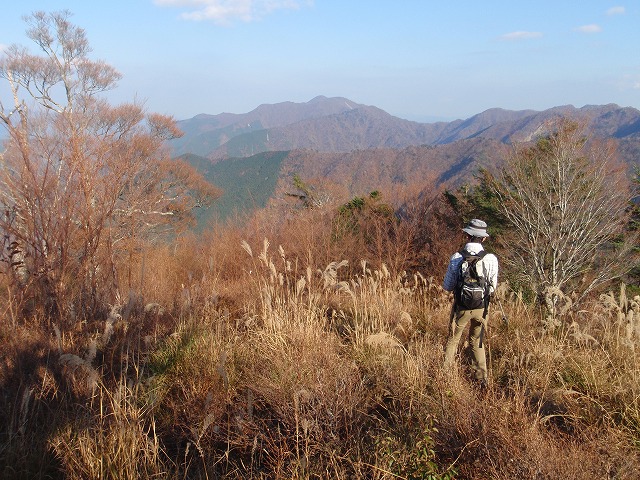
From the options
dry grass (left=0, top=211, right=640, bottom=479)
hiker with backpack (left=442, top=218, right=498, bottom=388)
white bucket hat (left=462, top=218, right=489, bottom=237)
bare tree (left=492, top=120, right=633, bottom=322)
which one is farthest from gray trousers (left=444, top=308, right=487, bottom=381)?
bare tree (left=492, top=120, right=633, bottom=322)

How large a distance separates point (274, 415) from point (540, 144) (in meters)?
17.5

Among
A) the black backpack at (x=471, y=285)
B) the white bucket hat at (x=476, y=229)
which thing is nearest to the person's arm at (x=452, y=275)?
the black backpack at (x=471, y=285)

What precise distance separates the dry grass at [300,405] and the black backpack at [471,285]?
55cm

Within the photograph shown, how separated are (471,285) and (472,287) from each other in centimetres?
2

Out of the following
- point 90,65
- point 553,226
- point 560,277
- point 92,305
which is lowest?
point 560,277

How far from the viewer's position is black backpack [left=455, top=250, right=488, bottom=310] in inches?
153

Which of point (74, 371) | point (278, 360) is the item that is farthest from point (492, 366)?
point (74, 371)

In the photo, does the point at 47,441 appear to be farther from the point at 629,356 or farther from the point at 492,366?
the point at 629,356

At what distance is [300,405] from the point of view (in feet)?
8.55

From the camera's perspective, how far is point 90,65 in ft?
63.3

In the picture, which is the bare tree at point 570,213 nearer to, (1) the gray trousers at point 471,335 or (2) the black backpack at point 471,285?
(1) the gray trousers at point 471,335

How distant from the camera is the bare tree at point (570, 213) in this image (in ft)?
47.1

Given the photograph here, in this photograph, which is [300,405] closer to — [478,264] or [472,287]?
[472,287]

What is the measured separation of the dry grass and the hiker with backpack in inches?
14.4
